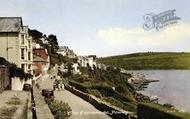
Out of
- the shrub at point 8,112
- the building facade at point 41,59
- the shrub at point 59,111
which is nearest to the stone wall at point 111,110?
the shrub at point 59,111

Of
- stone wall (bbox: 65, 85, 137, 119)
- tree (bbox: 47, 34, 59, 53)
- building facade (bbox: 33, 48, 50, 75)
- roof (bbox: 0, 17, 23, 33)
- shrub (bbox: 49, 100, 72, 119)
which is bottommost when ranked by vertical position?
stone wall (bbox: 65, 85, 137, 119)

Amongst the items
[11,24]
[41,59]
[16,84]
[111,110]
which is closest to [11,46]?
[11,24]

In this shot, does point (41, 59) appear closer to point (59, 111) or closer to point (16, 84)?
point (16, 84)

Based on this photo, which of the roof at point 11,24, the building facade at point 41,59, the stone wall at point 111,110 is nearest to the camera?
the stone wall at point 111,110

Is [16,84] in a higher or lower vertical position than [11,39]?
lower

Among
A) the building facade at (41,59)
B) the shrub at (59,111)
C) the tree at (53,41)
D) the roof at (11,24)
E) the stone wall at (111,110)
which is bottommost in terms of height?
the stone wall at (111,110)

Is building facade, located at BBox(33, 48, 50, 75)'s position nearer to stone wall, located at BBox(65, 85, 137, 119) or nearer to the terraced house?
the terraced house

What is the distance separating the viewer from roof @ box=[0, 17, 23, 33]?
66.8m

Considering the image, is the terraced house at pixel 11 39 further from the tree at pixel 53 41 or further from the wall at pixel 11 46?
the tree at pixel 53 41

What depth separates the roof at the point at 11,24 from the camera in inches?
2628

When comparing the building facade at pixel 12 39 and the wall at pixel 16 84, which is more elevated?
the building facade at pixel 12 39

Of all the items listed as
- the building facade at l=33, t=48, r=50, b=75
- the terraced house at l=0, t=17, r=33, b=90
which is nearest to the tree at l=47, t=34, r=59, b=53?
the building facade at l=33, t=48, r=50, b=75

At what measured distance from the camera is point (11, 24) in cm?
6719

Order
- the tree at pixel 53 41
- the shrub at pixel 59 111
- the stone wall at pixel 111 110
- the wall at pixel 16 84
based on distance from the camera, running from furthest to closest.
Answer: the tree at pixel 53 41 < the wall at pixel 16 84 < the stone wall at pixel 111 110 < the shrub at pixel 59 111
